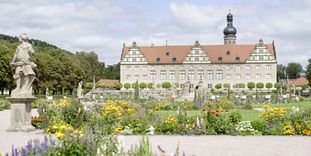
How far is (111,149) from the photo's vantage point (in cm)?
566

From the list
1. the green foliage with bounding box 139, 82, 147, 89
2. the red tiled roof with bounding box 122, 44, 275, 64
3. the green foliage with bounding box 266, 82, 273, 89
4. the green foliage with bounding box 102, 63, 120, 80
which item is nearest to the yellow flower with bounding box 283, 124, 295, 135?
the green foliage with bounding box 139, 82, 147, 89

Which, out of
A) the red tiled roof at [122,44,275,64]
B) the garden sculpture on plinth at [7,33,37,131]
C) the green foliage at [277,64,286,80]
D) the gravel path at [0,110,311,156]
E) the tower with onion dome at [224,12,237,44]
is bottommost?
the gravel path at [0,110,311,156]

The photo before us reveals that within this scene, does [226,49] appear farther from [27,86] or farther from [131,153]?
[131,153]

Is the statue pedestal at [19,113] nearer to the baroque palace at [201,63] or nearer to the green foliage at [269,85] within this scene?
the baroque palace at [201,63]

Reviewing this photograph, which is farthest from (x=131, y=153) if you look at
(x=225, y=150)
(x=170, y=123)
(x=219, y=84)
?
(x=219, y=84)

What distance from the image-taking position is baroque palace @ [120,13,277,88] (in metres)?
71.7

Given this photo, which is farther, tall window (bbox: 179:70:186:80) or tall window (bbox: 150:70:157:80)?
tall window (bbox: 150:70:157:80)

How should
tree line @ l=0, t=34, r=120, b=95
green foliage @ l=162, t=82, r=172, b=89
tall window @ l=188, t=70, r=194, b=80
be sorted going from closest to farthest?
1. tree line @ l=0, t=34, r=120, b=95
2. green foliage @ l=162, t=82, r=172, b=89
3. tall window @ l=188, t=70, r=194, b=80

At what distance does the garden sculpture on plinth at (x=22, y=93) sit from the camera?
12.5 meters

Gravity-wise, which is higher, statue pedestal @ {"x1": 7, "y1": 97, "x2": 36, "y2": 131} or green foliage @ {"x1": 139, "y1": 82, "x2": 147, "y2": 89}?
green foliage @ {"x1": 139, "y1": 82, "x2": 147, "y2": 89}

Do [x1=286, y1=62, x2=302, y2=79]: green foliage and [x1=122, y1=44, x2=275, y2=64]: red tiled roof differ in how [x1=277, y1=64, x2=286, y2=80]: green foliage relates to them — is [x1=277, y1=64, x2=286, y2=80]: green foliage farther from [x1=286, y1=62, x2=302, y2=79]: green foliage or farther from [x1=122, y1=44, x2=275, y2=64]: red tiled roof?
[x1=122, y1=44, x2=275, y2=64]: red tiled roof

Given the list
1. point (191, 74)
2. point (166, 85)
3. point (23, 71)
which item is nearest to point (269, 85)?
point (191, 74)

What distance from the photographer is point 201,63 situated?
240 ft

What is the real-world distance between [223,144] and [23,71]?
20.9ft
